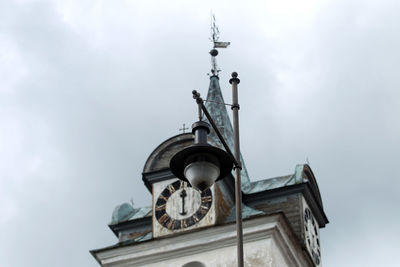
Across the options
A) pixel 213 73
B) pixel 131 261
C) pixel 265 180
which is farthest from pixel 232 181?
pixel 213 73

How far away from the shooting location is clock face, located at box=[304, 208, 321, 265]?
97.6 feet

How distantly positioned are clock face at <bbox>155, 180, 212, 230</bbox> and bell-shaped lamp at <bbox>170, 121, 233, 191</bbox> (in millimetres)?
13723

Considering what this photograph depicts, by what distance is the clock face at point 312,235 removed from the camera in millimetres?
29758

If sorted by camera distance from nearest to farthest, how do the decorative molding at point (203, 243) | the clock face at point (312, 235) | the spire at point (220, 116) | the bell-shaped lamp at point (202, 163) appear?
1. the bell-shaped lamp at point (202, 163)
2. the decorative molding at point (203, 243)
3. the clock face at point (312, 235)
4. the spire at point (220, 116)

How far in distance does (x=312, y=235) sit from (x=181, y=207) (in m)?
4.65

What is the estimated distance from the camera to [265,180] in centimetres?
3084

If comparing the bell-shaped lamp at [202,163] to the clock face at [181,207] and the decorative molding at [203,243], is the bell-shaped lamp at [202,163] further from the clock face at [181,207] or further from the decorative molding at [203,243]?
the clock face at [181,207]

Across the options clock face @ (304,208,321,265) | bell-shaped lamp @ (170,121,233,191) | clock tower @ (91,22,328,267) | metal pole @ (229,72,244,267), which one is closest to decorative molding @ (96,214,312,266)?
clock tower @ (91,22,328,267)

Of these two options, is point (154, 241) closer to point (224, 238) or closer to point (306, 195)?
point (224, 238)

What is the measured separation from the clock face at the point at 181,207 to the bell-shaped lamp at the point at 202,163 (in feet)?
45.0

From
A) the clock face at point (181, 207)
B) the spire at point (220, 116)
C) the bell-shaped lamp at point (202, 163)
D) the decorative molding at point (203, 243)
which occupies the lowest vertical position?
the bell-shaped lamp at point (202, 163)

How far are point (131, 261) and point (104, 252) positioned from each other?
0.86 meters

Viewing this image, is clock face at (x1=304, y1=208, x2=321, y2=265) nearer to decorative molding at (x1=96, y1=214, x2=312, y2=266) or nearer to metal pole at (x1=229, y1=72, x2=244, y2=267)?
decorative molding at (x1=96, y1=214, x2=312, y2=266)

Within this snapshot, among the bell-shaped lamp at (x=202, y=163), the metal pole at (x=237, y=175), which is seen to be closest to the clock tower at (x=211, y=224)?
the metal pole at (x=237, y=175)
